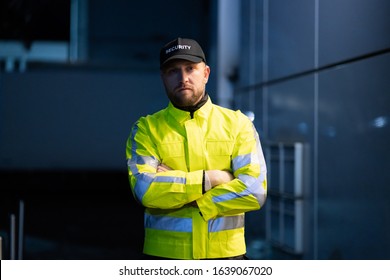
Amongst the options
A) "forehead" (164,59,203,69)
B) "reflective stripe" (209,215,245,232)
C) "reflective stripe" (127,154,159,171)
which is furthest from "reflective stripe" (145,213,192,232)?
"forehead" (164,59,203,69)

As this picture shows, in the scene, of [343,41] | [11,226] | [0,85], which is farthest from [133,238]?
[0,85]

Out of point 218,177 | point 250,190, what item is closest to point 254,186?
point 250,190

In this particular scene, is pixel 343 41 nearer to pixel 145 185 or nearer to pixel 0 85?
pixel 145 185

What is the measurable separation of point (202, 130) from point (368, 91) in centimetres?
187

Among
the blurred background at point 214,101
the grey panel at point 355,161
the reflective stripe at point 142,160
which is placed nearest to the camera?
the reflective stripe at point 142,160

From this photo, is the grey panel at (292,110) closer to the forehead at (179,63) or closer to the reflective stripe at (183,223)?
the reflective stripe at (183,223)

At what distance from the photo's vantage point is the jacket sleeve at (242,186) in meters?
2.74

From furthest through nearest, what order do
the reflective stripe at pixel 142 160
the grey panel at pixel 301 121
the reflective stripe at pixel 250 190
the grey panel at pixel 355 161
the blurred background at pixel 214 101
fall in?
the grey panel at pixel 301 121, the blurred background at pixel 214 101, the grey panel at pixel 355 161, the reflective stripe at pixel 142 160, the reflective stripe at pixel 250 190

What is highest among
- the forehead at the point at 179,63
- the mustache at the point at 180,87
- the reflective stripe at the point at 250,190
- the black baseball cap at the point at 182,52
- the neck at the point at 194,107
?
the black baseball cap at the point at 182,52

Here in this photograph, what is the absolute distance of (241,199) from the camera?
109 inches

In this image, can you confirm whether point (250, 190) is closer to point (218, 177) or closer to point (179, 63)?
point (218, 177)

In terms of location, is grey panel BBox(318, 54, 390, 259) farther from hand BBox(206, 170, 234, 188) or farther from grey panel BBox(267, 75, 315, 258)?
hand BBox(206, 170, 234, 188)

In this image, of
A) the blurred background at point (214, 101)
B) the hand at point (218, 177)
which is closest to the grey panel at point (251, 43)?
the blurred background at point (214, 101)

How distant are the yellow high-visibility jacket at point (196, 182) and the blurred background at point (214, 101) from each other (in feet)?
4.91
